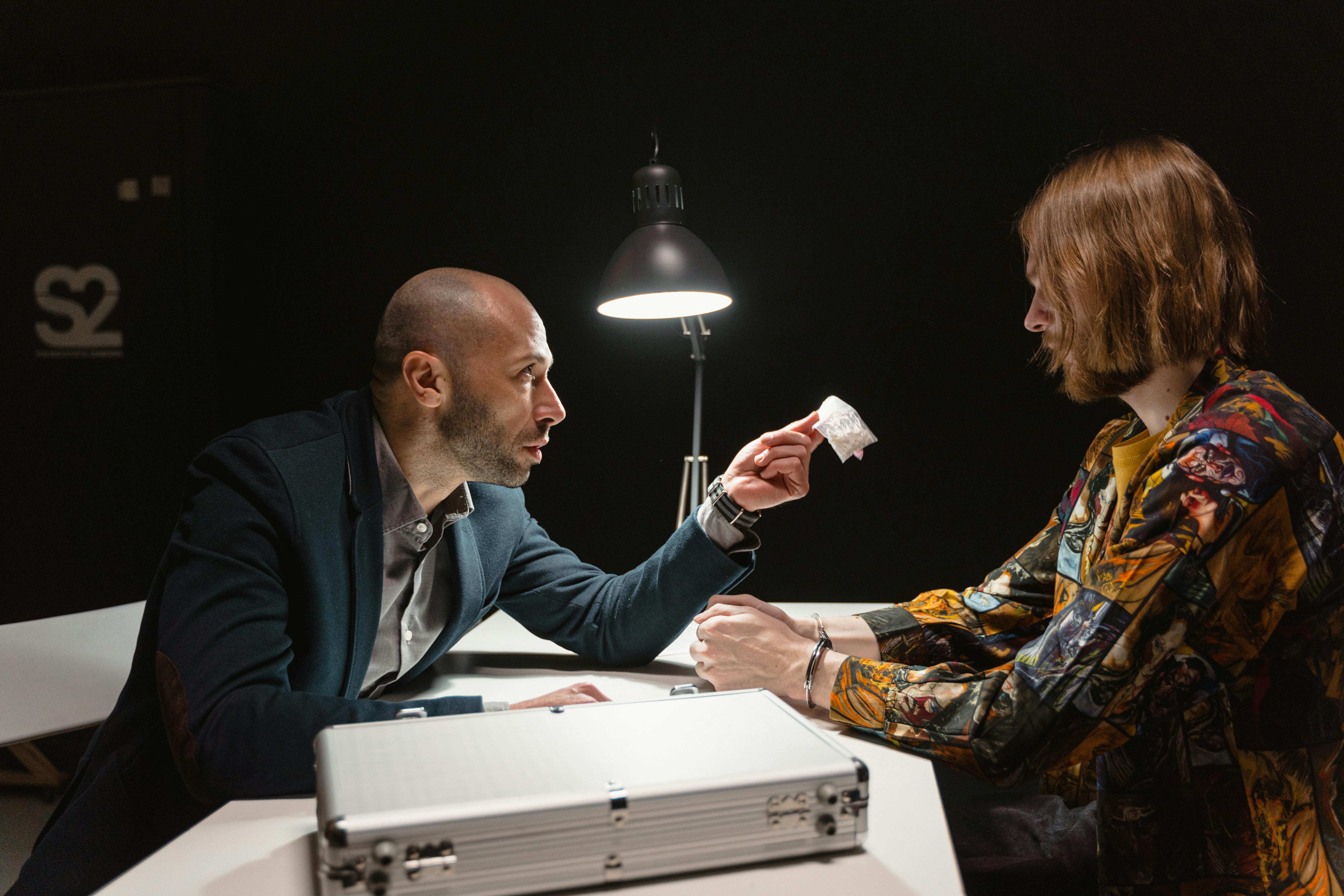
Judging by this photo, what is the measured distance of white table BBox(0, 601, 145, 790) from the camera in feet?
4.69

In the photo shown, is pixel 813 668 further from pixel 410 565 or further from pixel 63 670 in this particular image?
pixel 63 670

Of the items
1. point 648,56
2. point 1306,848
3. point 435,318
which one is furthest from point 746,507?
point 648,56

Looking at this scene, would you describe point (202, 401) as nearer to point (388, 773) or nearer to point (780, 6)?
point (780, 6)

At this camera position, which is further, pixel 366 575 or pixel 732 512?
pixel 732 512

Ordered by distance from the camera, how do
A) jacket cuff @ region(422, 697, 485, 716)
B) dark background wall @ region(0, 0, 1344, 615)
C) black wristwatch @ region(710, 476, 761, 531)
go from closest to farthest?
1. jacket cuff @ region(422, 697, 485, 716)
2. black wristwatch @ region(710, 476, 761, 531)
3. dark background wall @ region(0, 0, 1344, 615)

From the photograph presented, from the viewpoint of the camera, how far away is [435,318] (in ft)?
4.76

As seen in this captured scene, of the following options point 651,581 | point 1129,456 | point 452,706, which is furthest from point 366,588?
point 1129,456

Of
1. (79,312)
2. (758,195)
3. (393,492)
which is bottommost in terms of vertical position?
(393,492)

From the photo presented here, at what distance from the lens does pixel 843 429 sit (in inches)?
61.0

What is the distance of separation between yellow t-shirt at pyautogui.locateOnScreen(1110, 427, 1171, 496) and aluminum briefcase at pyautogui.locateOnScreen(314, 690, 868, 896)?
695mm

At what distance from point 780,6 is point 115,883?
2.57 metres

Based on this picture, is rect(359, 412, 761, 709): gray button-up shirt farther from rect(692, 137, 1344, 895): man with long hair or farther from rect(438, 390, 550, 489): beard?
rect(692, 137, 1344, 895): man with long hair

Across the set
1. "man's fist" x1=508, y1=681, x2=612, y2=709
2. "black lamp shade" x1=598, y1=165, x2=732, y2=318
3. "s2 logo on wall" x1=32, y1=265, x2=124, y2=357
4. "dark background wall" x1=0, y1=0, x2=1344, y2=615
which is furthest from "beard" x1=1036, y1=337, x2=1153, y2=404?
"s2 logo on wall" x1=32, y1=265, x2=124, y2=357

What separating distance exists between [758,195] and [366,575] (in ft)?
5.81
